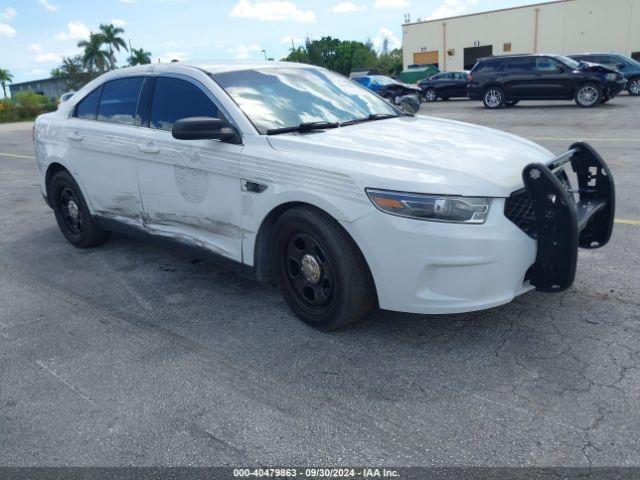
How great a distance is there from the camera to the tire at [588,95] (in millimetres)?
17500

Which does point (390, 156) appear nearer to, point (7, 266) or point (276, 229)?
point (276, 229)

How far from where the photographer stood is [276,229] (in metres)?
3.59

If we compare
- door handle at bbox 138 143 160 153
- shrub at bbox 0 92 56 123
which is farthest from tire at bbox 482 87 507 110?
shrub at bbox 0 92 56 123

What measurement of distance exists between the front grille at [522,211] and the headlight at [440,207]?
0.18 metres

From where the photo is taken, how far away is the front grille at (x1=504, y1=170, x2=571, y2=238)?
10.2 feet

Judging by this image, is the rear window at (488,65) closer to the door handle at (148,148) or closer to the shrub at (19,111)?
the door handle at (148,148)

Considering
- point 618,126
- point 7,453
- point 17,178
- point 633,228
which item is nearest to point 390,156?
point 7,453

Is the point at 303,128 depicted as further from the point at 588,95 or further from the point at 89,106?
the point at 588,95

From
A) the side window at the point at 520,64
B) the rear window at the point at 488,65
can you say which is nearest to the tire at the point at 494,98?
the rear window at the point at 488,65

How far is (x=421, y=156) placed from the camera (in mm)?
3252

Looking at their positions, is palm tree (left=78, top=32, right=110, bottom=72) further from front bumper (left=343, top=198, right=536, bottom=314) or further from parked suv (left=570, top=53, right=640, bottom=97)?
front bumper (left=343, top=198, right=536, bottom=314)

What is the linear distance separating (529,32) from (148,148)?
51596 mm

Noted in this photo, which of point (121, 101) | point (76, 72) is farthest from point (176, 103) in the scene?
point (76, 72)

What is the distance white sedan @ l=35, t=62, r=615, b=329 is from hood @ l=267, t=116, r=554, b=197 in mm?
12
